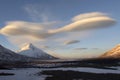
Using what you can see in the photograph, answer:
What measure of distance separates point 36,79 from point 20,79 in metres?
3.16

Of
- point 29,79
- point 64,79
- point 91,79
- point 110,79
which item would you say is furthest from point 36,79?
point 110,79

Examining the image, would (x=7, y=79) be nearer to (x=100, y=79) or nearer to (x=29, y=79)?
(x=29, y=79)

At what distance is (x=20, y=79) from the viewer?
49.2 meters

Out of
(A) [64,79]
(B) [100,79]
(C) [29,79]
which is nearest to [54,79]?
(A) [64,79]

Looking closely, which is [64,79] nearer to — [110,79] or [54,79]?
[54,79]

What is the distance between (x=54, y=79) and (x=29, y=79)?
5029 millimetres

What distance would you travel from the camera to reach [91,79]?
49.6 metres

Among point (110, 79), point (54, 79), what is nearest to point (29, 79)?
point (54, 79)

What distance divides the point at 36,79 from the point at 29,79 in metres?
1.31

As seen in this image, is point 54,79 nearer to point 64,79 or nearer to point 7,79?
point 64,79

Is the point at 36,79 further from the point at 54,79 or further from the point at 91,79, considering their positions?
the point at 91,79

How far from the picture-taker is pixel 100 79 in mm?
49438

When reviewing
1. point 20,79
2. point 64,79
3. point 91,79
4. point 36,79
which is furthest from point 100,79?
point 20,79

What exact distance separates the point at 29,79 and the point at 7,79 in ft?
13.9
